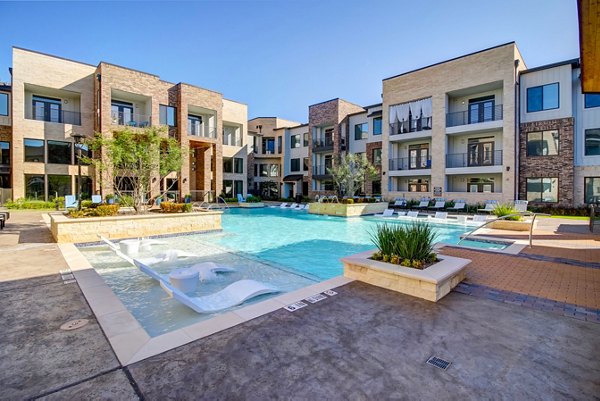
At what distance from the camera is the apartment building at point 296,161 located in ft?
112

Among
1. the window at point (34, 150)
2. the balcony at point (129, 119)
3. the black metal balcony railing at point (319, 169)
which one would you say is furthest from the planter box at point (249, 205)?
the window at point (34, 150)

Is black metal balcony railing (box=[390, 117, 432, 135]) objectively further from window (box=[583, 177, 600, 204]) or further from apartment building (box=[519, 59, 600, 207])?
window (box=[583, 177, 600, 204])

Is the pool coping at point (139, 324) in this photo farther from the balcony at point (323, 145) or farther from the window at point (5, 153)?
the balcony at point (323, 145)

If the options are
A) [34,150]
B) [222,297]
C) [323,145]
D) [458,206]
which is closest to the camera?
[222,297]

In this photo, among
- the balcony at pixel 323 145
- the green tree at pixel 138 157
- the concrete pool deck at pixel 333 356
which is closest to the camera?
the concrete pool deck at pixel 333 356

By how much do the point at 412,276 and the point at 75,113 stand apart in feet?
90.1

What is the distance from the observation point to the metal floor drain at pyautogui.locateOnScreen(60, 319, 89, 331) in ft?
11.0

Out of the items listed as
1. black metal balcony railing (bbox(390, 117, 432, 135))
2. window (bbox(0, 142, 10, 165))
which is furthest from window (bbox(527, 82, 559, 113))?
window (bbox(0, 142, 10, 165))

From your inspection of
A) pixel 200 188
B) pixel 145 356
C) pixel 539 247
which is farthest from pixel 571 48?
pixel 200 188

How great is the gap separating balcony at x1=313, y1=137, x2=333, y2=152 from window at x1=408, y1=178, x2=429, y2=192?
876cm

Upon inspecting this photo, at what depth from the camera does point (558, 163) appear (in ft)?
58.6

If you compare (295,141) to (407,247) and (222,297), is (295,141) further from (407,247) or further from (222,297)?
(222,297)

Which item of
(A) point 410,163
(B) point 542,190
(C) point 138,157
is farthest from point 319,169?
(C) point 138,157

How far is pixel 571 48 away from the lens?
1789 cm
